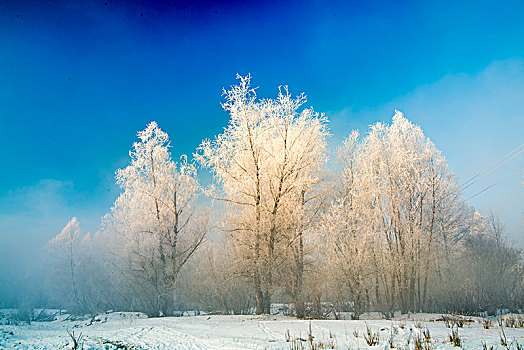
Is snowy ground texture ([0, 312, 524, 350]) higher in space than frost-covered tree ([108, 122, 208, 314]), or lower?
lower

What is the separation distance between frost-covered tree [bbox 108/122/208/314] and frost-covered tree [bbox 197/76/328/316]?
427 cm

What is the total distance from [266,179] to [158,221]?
724 centimetres

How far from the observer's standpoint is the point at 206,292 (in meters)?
19.6

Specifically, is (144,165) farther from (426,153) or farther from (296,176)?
(426,153)

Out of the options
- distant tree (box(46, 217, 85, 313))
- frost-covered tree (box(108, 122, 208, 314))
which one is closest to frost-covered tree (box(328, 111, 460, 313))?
frost-covered tree (box(108, 122, 208, 314))

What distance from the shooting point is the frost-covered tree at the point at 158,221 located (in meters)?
18.2

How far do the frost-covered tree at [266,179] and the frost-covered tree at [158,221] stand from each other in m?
4.27

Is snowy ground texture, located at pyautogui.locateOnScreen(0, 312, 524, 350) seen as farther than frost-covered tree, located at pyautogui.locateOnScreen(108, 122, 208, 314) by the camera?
No

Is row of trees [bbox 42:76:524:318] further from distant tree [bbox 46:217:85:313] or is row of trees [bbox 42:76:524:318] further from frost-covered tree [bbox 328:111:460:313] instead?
distant tree [bbox 46:217:85:313]

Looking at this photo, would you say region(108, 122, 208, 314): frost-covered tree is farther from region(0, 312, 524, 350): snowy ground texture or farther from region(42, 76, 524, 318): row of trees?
region(0, 312, 524, 350): snowy ground texture

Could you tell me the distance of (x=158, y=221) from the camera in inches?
717

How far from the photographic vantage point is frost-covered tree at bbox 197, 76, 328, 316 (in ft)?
46.2

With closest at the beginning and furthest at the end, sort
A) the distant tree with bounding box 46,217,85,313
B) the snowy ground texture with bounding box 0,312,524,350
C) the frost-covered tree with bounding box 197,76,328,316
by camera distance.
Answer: the snowy ground texture with bounding box 0,312,524,350 → the frost-covered tree with bounding box 197,76,328,316 → the distant tree with bounding box 46,217,85,313

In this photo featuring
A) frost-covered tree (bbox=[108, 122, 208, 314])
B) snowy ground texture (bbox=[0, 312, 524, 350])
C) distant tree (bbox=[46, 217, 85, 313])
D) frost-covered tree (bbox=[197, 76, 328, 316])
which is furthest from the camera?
distant tree (bbox=[46, 217, 85, 313])
